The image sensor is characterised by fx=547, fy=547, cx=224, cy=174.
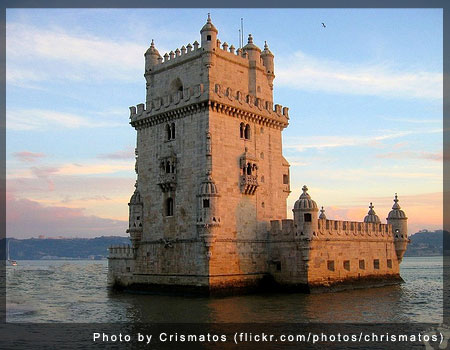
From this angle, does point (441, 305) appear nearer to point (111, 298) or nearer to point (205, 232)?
point (205, 232)

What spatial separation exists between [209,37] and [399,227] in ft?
99.7

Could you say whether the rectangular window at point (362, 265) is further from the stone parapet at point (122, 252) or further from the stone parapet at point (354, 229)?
the stone parapet at point (122, 252)

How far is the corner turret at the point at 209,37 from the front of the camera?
46.2 m

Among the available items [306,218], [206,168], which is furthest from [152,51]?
[306,218]

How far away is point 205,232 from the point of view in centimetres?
4306

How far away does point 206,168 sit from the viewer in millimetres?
44375

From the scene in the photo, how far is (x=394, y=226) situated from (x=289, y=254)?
19.0 meters

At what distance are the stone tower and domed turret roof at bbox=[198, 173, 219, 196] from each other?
79 mm

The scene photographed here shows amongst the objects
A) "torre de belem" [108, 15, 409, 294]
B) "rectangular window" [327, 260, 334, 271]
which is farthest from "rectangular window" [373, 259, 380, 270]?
"rectangular window" [327, 260, 334, 271]

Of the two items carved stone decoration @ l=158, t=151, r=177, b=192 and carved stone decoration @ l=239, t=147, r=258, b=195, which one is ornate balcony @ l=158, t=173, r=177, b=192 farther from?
carved stone decoration @ l=239, t=147, r=258, b=195

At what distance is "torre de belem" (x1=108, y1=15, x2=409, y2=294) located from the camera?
44.7m

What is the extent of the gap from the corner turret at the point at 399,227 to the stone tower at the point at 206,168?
15.7 metres

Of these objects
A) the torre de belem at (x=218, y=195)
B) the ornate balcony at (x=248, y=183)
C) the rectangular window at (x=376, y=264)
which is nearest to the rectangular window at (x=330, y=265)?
the torre de belem at (x=218, y=195)

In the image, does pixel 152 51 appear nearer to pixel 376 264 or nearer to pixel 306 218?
pixel 306 218
